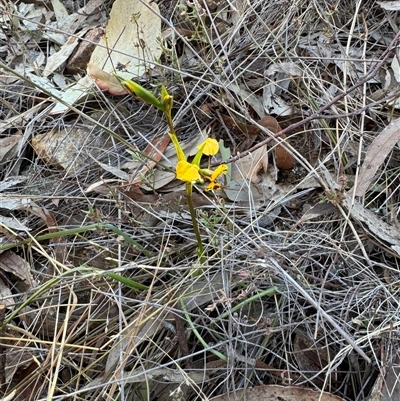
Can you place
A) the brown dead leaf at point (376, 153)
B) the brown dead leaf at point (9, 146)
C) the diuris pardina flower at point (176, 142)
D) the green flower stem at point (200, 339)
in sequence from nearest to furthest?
the diuris pardina flower at point (176, 142), the green flower stem at point (200, 339), the brown dead leaf at point (376, 153), the brown dead leaf at point (9, 146)

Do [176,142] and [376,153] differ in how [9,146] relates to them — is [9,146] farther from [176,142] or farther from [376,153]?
[376,153]

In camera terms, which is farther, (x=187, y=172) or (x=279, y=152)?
(x=279, y=152)

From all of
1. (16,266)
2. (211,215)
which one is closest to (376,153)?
(211,215)

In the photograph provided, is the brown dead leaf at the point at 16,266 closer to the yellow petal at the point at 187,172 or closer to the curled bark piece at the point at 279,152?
the yellow petal at the point at 187,172

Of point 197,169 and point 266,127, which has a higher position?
point 197,169

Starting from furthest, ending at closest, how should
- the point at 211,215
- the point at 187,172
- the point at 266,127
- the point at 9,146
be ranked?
the point at 9,146 → the point at 266,127 → the point at 211,215 → the point at 187,172

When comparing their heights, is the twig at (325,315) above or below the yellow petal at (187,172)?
below

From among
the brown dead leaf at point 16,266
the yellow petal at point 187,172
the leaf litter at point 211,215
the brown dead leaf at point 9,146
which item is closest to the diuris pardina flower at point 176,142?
the yellow petal at point 187,172

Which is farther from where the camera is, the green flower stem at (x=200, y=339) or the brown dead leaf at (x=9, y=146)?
the brown dead leaf at (x=9, y=146)

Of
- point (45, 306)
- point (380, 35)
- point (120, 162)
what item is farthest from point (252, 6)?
point (45, 306)
